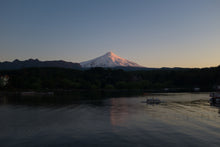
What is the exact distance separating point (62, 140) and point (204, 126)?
2498 cm

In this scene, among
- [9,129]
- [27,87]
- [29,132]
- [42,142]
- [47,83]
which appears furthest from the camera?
[47,83]

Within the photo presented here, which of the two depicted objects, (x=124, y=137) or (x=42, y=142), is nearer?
(x=42, y=142)

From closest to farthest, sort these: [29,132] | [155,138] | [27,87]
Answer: [155,138] → [29,132] → [27,87]

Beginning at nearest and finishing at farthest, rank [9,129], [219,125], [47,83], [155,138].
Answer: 1. [155,138]
2. [9,129]
3. [219,125]
4. [47,83]

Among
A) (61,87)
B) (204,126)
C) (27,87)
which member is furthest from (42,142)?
(61,87)

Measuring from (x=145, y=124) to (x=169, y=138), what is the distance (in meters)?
A: 9.05

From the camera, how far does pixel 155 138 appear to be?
1046 inches

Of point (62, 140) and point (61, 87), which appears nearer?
point (62, 140)

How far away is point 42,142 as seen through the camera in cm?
2494

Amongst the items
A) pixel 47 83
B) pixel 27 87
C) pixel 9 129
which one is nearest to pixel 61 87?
pixel 47 83

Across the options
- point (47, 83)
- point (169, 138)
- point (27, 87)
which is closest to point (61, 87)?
point (47, 83)

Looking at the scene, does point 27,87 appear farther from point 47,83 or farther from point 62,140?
point 62,140

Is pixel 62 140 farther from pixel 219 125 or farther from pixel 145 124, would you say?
pixel 219 125

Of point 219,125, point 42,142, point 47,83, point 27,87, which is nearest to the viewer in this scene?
point 42,142
